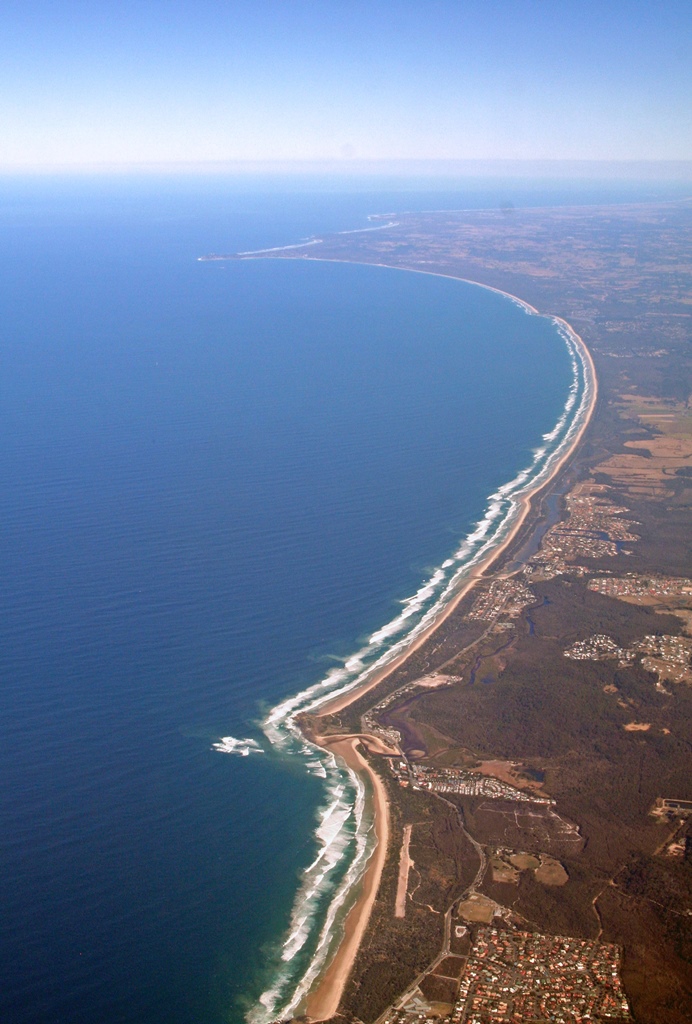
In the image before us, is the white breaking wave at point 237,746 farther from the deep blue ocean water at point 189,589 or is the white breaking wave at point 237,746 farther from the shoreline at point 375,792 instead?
the shoreline at point 375,792

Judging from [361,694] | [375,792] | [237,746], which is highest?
[361,694]

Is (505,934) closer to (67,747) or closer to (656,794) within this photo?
(656,794)

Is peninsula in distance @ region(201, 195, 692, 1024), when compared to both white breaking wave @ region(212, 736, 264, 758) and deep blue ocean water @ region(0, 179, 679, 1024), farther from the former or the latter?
deep blue ocean water @ region(0, 179, 679, 1024)

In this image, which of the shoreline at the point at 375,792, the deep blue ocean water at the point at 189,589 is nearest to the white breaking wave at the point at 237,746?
the deep blue ocean water at the point at 189,589

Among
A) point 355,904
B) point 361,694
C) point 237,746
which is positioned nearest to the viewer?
point 355,904

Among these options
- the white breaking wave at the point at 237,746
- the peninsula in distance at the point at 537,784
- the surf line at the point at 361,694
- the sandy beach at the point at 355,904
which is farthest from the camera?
the white breaking wave at the point at 237,746

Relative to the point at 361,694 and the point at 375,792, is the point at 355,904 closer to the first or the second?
the point at 375,792

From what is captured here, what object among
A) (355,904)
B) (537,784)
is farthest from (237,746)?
(537,784)
